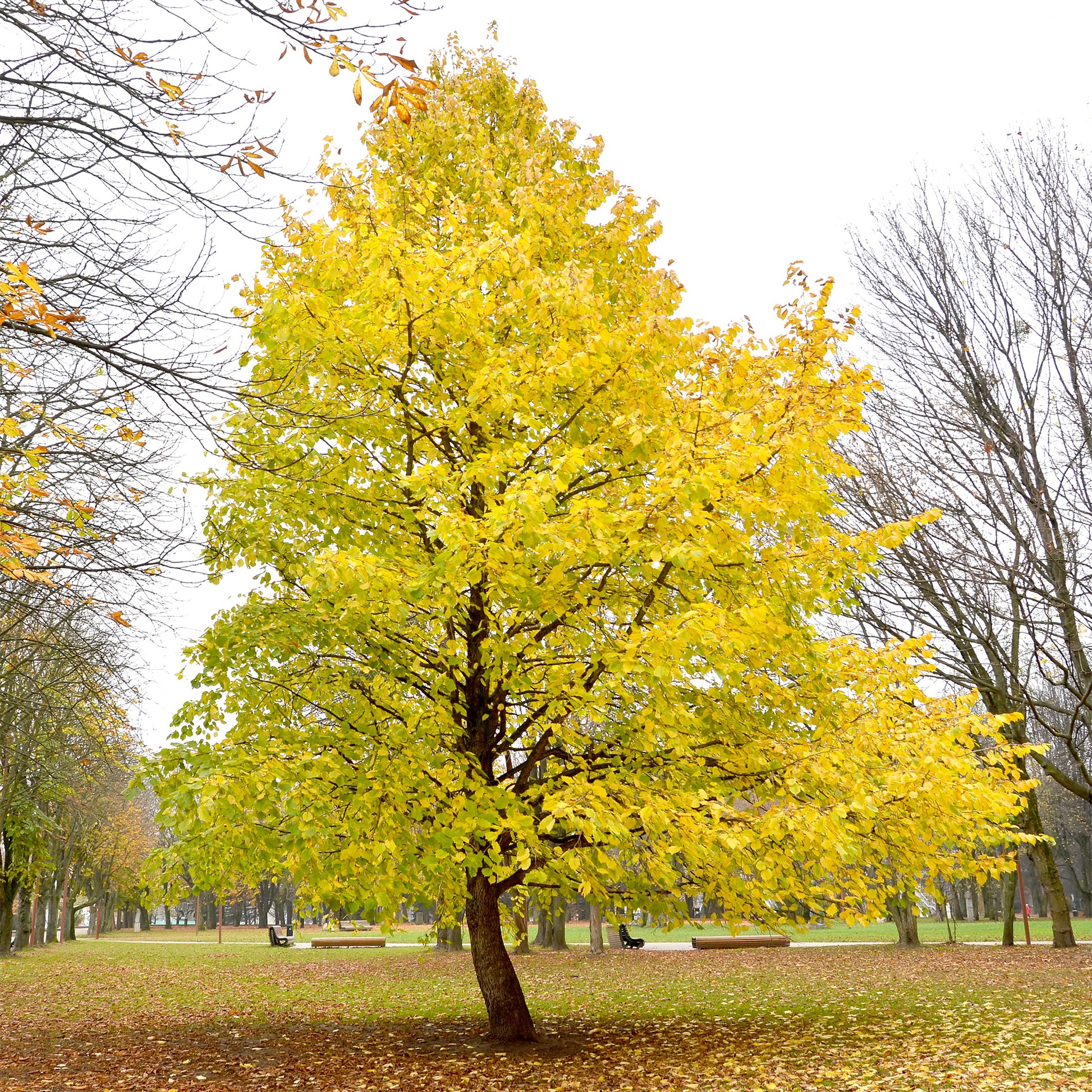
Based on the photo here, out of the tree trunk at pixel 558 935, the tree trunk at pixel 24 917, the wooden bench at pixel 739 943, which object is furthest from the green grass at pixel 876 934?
the tree trunk at pixel 24 917

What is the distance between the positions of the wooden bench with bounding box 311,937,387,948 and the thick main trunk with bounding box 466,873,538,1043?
22664 millimetres

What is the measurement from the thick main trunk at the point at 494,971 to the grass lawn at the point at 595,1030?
255 millimetres

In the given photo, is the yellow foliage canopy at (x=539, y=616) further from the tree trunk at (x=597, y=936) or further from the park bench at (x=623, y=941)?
the park bench at (x=623, y=941)

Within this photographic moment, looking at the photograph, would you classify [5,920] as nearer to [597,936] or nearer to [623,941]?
[597,936]

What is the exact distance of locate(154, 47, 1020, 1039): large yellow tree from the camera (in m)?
6.18

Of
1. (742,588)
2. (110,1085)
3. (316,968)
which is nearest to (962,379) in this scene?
(742,588)

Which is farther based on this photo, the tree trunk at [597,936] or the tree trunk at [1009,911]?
the tree trunk at [597,936]

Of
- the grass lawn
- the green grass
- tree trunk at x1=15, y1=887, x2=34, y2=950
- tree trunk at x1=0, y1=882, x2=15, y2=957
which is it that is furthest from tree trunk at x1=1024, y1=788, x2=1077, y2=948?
tree trunk at x1=15, y1=887, x2=34, y2=950

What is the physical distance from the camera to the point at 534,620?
7.68 m

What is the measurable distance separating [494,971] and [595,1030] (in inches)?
61.4

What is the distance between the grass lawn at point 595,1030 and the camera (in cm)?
649

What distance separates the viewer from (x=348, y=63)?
12.3 ft

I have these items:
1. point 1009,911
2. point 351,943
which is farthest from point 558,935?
point 1009,911

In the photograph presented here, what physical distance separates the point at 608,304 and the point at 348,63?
536 cm
